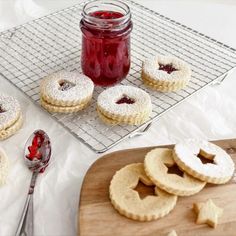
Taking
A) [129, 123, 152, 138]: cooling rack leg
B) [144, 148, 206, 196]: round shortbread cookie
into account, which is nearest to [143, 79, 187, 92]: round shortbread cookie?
[129, 123, 152, 138]: cooling rack leg

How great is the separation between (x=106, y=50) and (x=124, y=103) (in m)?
0.14

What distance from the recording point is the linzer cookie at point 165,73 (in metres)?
1.12

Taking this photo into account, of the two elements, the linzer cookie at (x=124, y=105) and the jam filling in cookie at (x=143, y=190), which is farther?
the linzer cookie at (x=124, y=105)

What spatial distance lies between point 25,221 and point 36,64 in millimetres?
501

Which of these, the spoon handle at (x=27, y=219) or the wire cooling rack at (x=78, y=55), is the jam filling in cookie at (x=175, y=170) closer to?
the wire cooling rack at (x=78, y=55)

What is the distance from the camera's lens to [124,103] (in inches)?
41.1

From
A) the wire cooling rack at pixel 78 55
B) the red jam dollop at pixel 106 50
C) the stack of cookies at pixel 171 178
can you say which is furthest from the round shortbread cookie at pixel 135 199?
the red jam dollop at pixel 106 50

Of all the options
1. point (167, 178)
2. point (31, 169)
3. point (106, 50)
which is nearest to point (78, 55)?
point (106, 50)

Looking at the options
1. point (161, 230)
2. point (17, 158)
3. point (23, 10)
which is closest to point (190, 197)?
point (161, 230)

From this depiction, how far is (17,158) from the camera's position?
98 centimetres

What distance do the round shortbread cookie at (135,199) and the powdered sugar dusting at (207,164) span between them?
0.08 meters

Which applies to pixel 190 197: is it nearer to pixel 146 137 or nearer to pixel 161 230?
pixel 161 230

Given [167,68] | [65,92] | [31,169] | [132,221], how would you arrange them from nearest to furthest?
[132,221] < [31,169] < [65,92] < [167,68]

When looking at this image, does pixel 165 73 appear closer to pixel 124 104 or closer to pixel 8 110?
pixel 124 104
